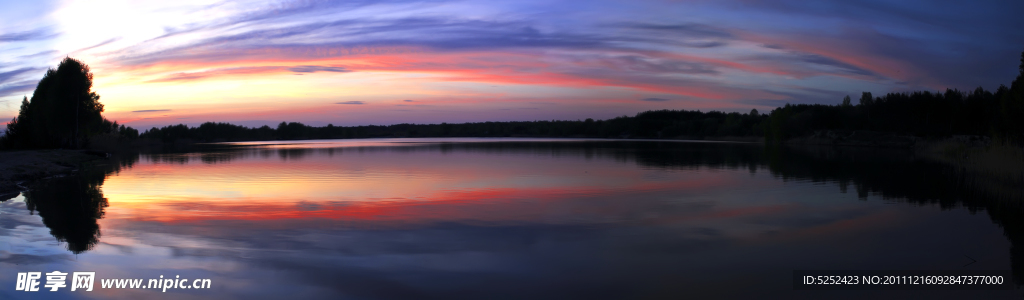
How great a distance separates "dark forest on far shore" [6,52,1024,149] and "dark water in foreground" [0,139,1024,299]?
12711 mm

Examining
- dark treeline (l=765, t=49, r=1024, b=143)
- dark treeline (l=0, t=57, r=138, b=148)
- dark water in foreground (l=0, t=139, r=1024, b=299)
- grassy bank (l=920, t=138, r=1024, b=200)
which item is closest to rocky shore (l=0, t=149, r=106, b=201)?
dark water in foreground (l=0, t=139, r=1024, b=299)

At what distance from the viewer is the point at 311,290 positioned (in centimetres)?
468

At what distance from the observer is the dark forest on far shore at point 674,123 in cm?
2997

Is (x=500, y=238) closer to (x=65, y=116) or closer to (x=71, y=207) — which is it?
(x=71, y=207)

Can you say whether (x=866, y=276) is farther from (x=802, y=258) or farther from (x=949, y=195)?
(x=949, y=195)

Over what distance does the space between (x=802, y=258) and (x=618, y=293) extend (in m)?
2.39

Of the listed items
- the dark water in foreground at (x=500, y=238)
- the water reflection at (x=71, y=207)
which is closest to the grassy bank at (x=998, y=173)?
the dark water in foreground at (x=500, y=238)

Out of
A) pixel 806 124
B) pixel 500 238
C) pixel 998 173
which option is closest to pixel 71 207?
pixel 500 238

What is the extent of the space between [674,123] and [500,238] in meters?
105

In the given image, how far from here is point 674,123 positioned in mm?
106750

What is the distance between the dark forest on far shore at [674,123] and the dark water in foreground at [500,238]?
12711mm

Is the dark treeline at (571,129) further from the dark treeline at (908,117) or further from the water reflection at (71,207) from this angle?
the water reflection at (71,207)

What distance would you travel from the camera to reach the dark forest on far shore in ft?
98.3

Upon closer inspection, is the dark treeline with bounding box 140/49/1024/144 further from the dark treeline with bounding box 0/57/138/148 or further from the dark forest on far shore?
the dark treeline with bounding box 0/57/138/148
